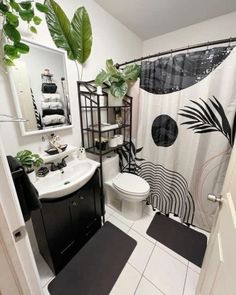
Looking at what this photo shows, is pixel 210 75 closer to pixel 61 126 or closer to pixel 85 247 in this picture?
pixel 61 126

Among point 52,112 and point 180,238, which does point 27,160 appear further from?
point 180,238

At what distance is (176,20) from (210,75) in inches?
38.0

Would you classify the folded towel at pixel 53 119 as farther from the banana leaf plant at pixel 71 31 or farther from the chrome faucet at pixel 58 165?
the banana leaf plant at pixel 71 31

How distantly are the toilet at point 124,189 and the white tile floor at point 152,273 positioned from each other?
0.29m

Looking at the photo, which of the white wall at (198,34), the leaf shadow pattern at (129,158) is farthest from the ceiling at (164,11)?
the leaf shadow pattern at (129,158)

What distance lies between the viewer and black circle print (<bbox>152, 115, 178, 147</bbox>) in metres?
1.57

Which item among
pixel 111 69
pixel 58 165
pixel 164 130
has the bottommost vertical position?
pixel 58 165

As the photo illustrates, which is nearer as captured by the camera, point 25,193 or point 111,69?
point 25,193

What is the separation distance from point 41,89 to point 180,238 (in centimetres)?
201

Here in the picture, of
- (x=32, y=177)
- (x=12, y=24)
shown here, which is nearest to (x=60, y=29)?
(x=12, y=24)

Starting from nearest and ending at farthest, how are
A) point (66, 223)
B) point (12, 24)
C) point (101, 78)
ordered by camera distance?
point (12, 24), point (66, 223), point (101, 78)

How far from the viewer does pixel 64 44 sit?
4.00 ft

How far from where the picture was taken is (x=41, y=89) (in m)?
1.18

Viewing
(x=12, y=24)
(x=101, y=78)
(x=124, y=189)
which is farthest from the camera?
(x=124, y=189)
